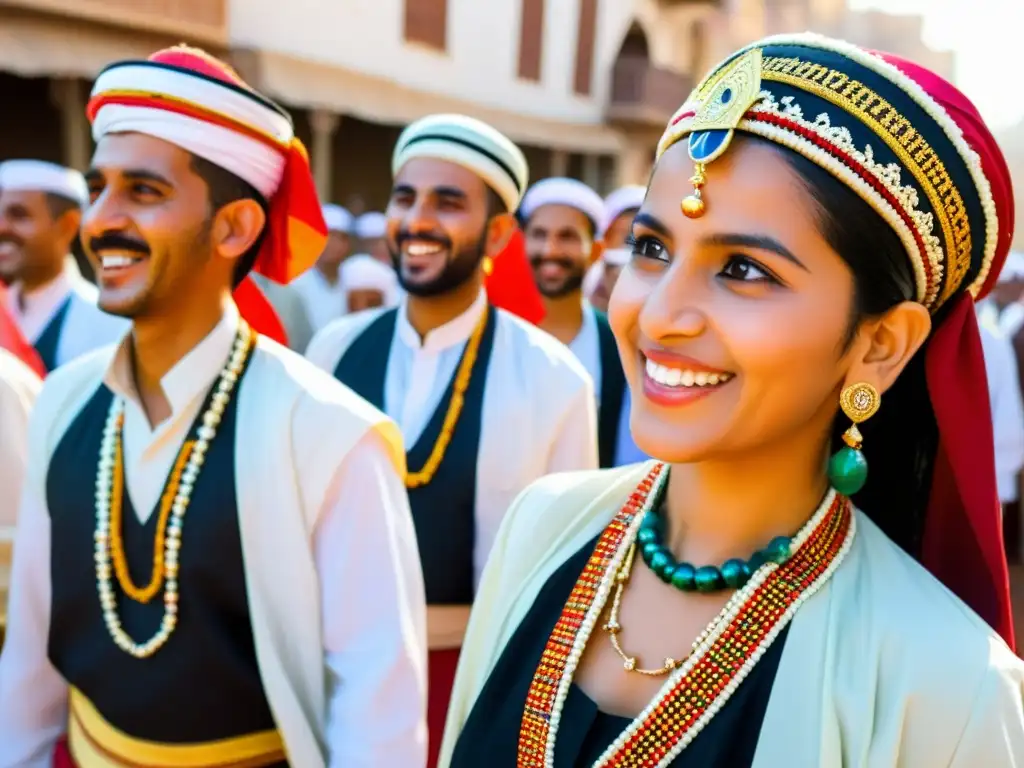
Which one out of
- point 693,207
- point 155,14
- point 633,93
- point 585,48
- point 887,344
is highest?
point 585,48

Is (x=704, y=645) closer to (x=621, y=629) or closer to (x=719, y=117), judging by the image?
(x=621, y=629)

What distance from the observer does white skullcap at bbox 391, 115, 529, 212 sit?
3379mm

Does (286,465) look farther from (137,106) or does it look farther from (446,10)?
(446,10)

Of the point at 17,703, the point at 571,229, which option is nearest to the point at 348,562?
the point at 17,703

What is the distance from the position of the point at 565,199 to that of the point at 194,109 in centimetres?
331

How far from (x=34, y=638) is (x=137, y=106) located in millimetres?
1129

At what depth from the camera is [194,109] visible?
77.2 inches

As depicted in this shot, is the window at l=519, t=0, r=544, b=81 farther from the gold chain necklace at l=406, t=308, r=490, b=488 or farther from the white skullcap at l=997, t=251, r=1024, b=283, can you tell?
the gold chain necklace at l=406, t=308, r=490, b=488

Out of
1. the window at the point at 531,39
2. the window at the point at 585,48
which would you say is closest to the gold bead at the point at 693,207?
the window at the point at 531,39

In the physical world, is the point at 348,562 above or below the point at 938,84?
below

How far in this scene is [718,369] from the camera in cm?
116

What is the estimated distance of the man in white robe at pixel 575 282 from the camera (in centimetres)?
397

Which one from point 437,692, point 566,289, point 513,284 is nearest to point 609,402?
point 513,284

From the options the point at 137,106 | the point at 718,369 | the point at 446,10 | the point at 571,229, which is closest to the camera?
the point at 718,369
